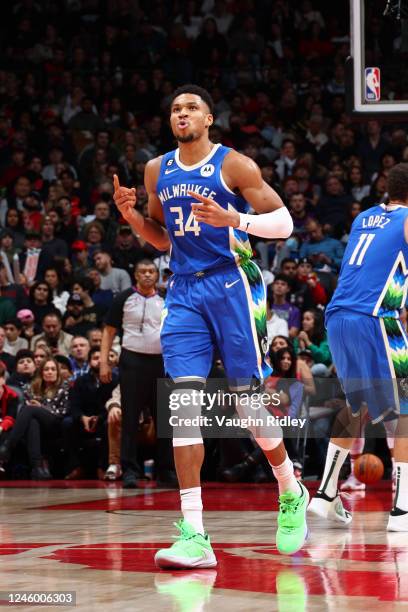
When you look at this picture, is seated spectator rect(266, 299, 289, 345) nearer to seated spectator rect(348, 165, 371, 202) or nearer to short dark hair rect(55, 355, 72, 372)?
short dark hair rect(55, 355, 72, 372)

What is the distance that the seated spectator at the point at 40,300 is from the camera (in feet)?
44.5

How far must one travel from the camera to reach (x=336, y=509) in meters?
6.89

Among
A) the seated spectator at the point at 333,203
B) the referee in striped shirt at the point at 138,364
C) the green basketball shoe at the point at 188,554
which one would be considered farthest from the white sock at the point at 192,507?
the seated spectator at the point at 333,203

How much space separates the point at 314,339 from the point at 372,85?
10.5 feet

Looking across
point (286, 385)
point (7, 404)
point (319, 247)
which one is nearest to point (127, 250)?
point (319, 247)

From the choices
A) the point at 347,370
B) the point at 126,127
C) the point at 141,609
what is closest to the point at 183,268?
the point at 347,370

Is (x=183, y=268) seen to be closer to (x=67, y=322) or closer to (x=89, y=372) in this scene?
(x=89, y=372)

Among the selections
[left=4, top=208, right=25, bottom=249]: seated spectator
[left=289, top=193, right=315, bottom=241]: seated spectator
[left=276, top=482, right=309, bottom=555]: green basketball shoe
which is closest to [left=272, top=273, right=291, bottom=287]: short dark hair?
[left=289, top=193, right=315, bottom=241]: seated spectator

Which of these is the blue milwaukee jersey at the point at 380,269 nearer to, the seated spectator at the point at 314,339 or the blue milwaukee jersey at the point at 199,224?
the blue milwaukee jersey at the point at 199,224

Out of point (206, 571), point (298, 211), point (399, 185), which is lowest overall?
point (206, 571)

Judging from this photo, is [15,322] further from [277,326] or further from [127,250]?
[277,326]

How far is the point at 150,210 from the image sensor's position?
19.4 ft

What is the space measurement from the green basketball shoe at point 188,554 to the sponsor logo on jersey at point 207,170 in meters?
1.76

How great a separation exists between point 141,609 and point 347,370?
3128 mm
